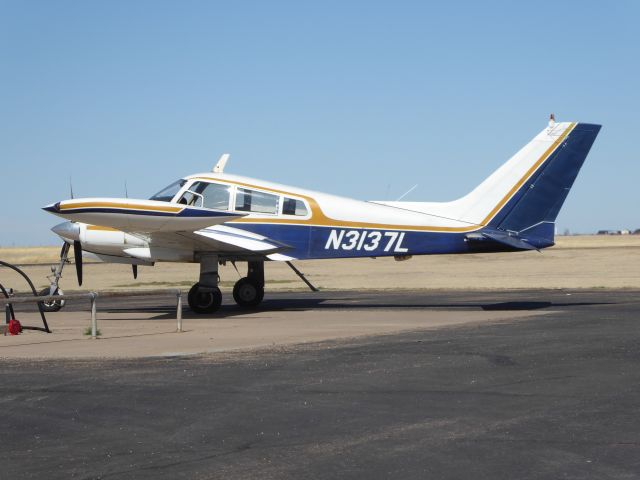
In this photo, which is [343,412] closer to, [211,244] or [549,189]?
[211,244]

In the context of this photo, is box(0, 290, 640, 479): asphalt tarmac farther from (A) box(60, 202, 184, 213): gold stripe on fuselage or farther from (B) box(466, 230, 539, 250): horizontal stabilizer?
(A) box(60, 202, 184, 213): gold stripe on fuselage

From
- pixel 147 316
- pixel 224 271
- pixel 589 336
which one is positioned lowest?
pixel 224 271

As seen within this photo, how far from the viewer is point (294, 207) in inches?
872

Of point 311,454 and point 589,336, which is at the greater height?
point 311,454

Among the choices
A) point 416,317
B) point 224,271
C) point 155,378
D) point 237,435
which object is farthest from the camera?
point 224,271

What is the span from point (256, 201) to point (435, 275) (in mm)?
20917

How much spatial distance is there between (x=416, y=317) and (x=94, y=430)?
12.1m

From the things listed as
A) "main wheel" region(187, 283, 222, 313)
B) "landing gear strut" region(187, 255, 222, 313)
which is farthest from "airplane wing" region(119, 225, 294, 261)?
"main wheel" region(187, 283, 222, 313)

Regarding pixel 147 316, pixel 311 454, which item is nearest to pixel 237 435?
pixel 311 454

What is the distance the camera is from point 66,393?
10039 millimetres

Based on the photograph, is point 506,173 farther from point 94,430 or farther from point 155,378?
point 94,430

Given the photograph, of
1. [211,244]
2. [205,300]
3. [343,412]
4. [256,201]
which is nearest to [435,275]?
[256,201]

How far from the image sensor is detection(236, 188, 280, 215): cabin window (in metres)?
22.0

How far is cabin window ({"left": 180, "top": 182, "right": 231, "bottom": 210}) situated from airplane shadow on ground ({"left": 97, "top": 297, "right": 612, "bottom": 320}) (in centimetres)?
273
